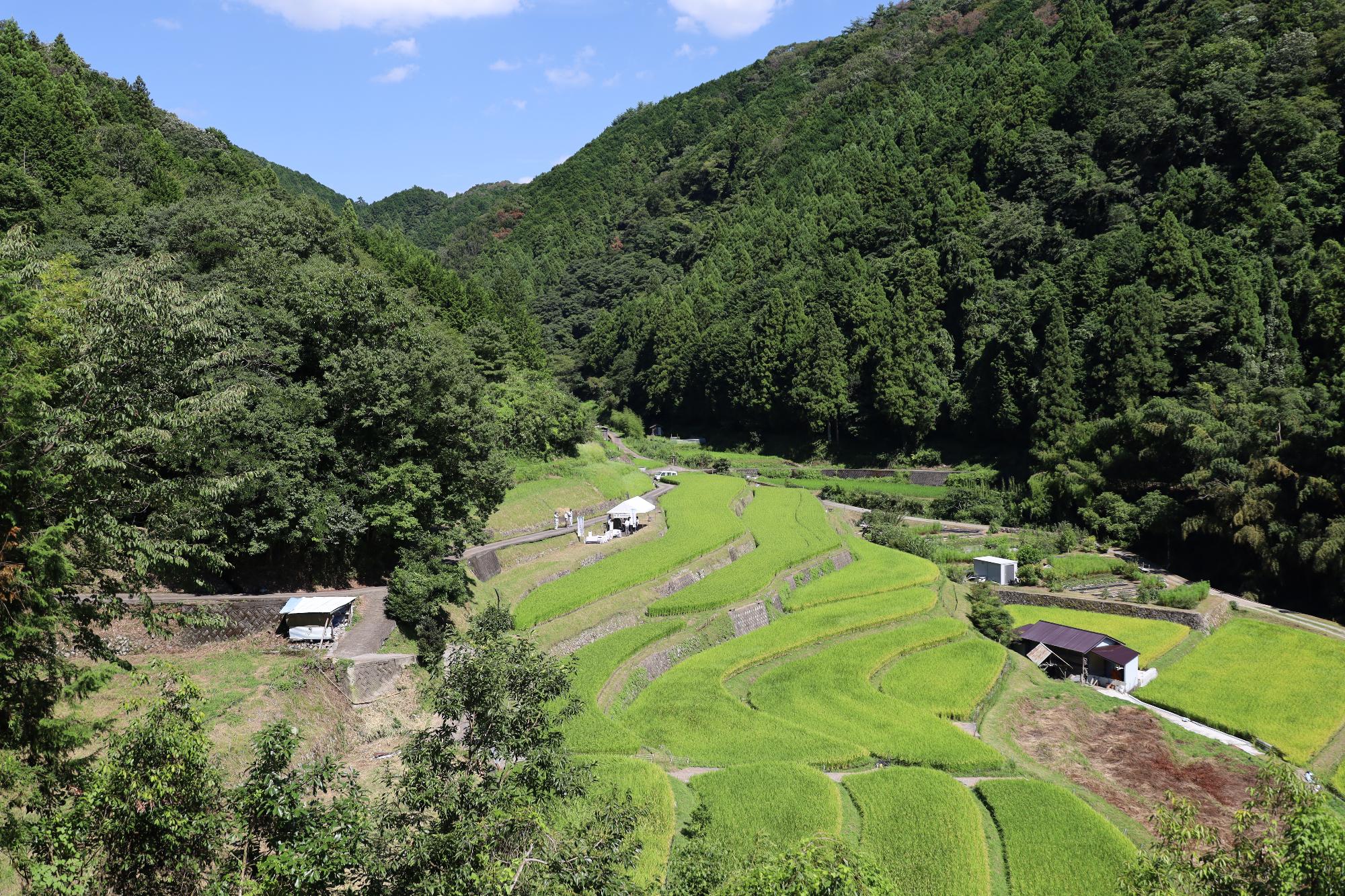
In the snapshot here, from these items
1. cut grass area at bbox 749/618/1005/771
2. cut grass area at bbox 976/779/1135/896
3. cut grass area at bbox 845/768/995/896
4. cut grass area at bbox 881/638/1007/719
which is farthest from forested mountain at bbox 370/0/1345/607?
cut grass area at bbox 845/768/995/896

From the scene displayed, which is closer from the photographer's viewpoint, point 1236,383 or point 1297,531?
point 1297,531

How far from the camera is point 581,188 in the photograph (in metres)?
143

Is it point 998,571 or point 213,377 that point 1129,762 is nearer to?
point 998,571

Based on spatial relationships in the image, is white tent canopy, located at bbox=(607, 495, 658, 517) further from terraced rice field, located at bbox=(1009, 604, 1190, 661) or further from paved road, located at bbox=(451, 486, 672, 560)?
terraced rice field, located at bbox=(1009, 604, 1190, 661)

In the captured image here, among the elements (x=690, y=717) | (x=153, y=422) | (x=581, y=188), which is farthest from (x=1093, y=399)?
(x=581, y=188)

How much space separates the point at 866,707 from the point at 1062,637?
10.4m

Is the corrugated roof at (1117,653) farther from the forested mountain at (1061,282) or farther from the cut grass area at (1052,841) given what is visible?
the forested mountain at (1061,282)

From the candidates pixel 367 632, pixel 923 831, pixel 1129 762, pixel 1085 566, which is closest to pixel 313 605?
pixel 367 632

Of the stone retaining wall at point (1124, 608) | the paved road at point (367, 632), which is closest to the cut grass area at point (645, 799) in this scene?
the paved road at point (367, 632)

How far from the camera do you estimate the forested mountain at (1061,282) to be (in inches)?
1614

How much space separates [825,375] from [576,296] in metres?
56.3

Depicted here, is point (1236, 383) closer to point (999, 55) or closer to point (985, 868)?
point (985, 868)

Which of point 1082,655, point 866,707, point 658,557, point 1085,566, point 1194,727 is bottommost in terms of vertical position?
point 1194,727

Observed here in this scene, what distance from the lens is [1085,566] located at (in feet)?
127
